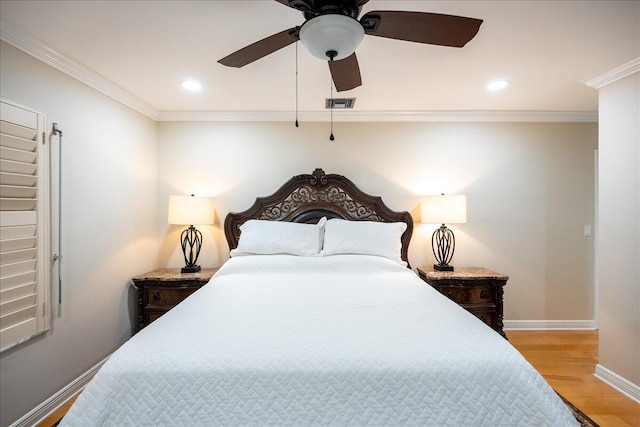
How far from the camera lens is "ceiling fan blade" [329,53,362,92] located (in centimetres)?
176

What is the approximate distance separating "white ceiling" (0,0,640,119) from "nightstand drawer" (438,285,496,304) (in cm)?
176

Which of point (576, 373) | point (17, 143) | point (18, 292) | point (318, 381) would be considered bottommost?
point (576, 373)

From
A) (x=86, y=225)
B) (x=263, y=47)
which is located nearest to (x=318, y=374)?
(x=263, y=47)

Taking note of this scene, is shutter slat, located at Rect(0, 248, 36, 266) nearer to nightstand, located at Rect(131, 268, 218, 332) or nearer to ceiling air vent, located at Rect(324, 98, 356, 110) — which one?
nightstand, located at Rect(131, 268, 218, 332)

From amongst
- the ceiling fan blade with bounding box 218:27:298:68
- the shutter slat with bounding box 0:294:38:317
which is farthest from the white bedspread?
the ceiling fan blade with bounding box 218:27:298:68

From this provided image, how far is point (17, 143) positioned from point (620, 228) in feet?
13.2

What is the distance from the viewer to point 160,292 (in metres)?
3.05

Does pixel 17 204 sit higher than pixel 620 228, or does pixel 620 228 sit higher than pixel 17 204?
pixel 17 204

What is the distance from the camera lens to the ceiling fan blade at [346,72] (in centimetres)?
176

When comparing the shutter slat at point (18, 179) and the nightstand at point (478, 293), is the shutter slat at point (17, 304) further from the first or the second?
the nightstand at point (478, 293)

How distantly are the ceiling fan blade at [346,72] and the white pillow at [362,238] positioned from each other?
1.33 m

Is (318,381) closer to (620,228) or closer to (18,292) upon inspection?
(18,292)

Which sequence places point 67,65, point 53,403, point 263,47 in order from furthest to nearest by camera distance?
point 67,65 < point 53,403 < point 263,47

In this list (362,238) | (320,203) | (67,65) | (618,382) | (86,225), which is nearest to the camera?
(67,65)
